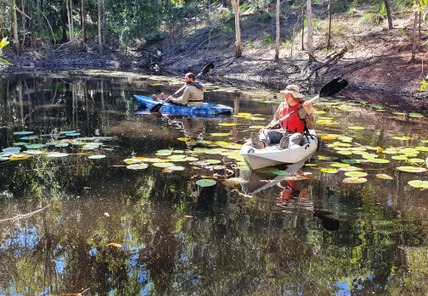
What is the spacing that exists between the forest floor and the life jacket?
6.36m

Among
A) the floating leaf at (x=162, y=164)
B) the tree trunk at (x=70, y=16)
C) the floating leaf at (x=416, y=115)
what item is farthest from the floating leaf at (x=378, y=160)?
the tree trunk at (x=70, y=16)

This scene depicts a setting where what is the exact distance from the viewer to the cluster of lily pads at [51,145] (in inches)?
278

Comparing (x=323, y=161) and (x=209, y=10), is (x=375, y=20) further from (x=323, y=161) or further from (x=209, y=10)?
(x=323, y=161)

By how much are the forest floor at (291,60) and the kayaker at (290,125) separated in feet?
21.0

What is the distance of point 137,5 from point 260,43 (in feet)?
26.7

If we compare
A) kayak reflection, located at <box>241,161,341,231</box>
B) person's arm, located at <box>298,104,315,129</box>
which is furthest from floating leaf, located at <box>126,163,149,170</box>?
person's arm, located at <box>298,104,315,129</box>

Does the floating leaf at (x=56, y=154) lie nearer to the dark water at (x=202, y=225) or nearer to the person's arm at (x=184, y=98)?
the dark water at (x=202, y=225)

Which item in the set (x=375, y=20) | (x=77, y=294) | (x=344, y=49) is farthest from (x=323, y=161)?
(x=375, y=20)

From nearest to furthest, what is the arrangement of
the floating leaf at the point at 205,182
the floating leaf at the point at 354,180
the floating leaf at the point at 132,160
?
the floating leaf at the point at 205,182 < the floating leaf at the point at 354,180 < the floating leaf at the point at 132,160

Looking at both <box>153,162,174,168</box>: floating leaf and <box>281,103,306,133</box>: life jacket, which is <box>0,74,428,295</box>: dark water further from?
<box>281,103,306,133</box>: life jacket

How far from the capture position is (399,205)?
548cm

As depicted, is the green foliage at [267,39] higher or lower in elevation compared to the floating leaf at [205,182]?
higher

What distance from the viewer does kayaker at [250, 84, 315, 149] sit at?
6.98 m

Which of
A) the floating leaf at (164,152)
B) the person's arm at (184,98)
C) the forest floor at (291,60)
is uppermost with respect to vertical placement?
the forest floor at (291,60)
